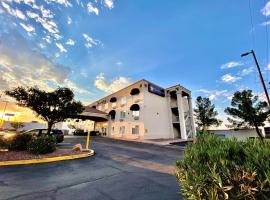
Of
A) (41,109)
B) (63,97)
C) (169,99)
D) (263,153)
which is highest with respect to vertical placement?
(169,99)

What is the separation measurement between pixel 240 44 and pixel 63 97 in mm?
19567

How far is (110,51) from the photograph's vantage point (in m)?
18.9

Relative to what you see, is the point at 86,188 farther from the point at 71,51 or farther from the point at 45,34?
the point at 71,51

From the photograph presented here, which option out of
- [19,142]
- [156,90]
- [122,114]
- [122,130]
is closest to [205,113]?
[156,90]

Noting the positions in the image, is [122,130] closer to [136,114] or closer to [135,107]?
[136,114]

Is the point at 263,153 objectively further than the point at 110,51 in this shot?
No

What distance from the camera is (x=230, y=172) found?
2.10 metres

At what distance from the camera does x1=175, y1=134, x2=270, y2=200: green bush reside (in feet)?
5.90

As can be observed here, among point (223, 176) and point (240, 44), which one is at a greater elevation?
point (240, 44)

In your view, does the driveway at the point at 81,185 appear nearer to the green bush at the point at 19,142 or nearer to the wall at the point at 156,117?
the green bush at the point at 19,142

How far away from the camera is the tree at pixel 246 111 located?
104 feet

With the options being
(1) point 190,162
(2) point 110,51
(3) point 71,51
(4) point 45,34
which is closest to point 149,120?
(2) point 110,51

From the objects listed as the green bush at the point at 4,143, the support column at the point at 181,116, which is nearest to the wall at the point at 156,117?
the support column at the point at 181,116

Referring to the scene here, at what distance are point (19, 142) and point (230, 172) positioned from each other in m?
13.1
